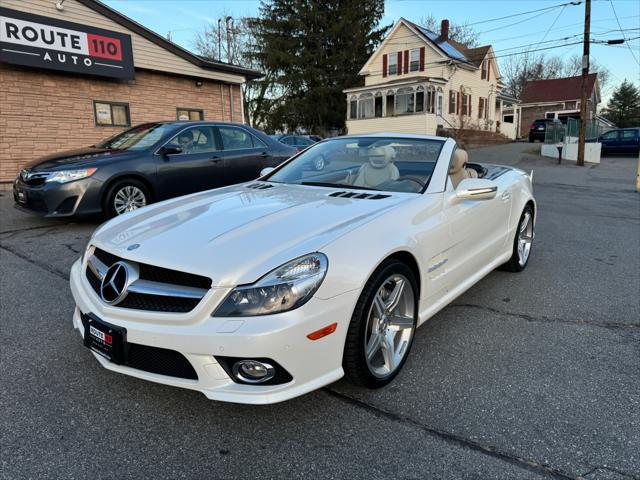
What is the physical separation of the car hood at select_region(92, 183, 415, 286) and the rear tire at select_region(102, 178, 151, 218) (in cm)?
344

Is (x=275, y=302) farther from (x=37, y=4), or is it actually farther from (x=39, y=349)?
(x=37, y=4)

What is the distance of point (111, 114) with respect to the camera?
12.1 meters

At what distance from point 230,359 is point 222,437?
0.44 metres

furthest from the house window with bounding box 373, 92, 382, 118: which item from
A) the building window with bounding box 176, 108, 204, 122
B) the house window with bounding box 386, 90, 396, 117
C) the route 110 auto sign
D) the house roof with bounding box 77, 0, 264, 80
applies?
the route 110 auto sign

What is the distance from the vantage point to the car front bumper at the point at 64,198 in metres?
5.99

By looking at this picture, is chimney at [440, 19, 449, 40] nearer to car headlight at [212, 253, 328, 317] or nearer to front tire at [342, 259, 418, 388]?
front tire at [342, 259, 418, 388]

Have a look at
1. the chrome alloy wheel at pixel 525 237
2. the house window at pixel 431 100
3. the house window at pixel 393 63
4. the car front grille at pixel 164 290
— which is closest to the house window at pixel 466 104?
the house window at pixel 431 100

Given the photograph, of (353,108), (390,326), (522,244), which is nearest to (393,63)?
(353,108)

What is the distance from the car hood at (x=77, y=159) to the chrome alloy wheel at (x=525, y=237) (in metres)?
5.14

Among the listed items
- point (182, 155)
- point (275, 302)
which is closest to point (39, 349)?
point (275, 302)

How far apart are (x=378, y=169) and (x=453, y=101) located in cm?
3095

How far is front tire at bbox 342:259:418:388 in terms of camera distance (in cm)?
236

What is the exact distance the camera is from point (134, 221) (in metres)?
2.93

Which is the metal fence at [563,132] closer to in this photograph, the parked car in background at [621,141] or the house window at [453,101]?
the parked car in background at [621,141]
